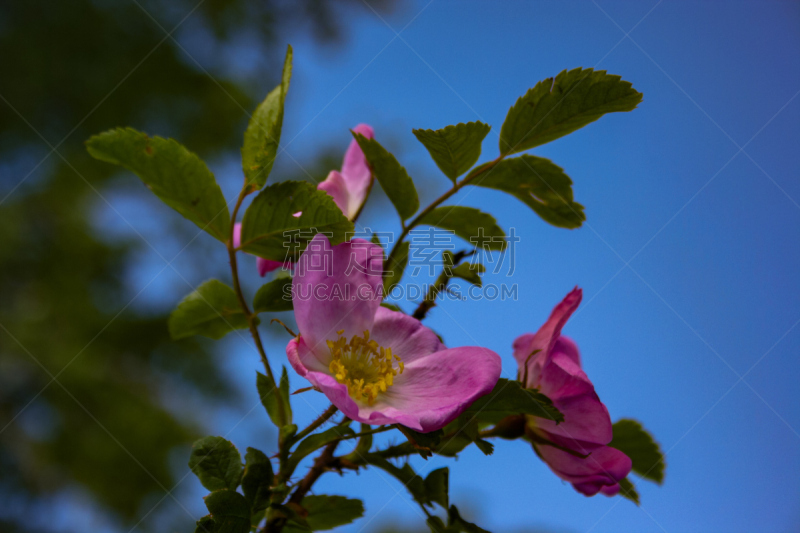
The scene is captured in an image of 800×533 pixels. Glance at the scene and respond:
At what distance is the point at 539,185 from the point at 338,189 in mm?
236

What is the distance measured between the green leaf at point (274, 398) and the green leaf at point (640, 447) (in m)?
0.39

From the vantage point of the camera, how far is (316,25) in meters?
4.74

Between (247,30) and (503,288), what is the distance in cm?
420

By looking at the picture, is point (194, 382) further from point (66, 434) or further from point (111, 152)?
point (111, 152)

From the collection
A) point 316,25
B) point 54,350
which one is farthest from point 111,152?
point 316,25

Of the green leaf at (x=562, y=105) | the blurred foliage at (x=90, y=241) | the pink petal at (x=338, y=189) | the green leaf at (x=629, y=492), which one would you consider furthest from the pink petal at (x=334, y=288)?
the blurred foliage at (x=90, y=241)

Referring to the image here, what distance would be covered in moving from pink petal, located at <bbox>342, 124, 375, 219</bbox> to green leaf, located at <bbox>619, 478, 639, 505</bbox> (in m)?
0.44

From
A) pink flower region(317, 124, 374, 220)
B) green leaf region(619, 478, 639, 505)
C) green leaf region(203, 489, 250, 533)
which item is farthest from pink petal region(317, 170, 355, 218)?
green leaf region(619, 478, 639, 505)

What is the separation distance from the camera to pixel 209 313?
2.13 ft

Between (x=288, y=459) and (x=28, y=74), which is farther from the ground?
(x=288, y=459)

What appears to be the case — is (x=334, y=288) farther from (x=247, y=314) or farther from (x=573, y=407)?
(x=573, y=407)

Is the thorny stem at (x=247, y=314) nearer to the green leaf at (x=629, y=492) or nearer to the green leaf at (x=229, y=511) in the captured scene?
the green leaf at (x=229, y=511)

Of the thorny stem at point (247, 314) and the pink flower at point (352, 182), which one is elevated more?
the pink flower at point (352, 182)

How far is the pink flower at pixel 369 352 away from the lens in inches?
18.9
